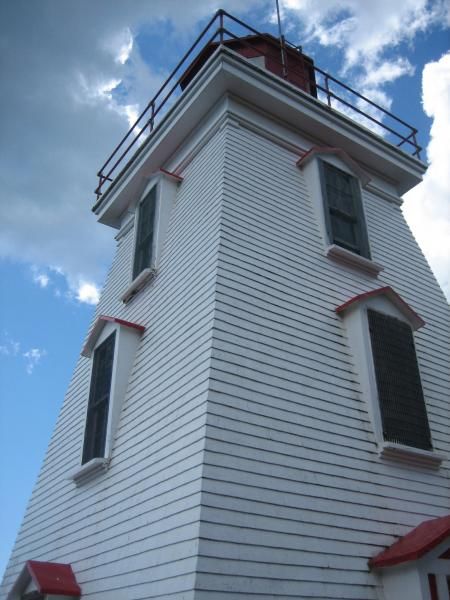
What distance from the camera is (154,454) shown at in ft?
22.2

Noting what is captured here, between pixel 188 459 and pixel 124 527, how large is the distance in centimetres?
140

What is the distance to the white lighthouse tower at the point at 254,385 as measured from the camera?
5.89 m

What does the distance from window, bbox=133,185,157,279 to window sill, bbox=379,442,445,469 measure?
4.49m

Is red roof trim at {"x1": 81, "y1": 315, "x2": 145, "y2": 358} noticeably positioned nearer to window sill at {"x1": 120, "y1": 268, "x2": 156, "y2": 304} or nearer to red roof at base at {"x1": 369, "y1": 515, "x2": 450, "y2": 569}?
window sill at {"x1": 120, "y1": 268, "x2": 156, "y2": 304}

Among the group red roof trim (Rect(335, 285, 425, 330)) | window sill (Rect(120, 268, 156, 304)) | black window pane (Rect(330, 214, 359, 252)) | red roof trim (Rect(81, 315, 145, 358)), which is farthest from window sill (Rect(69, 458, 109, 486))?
black window pane (Rect(330, 214, 359, 252))

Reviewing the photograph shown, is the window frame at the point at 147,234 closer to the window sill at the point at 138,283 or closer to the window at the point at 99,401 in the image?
the window sill at the point at 138,283

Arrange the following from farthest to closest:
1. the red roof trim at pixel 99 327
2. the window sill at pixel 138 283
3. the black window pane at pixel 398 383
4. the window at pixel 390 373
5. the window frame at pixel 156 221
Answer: the window frame at pixel 156 221
the window sill at pixel 138 283
the red roof trim at pixel 99 327
the black window pane at pixel 398 383
the window at pixel 390 373

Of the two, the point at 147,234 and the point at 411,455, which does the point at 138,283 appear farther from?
the point at 411,455

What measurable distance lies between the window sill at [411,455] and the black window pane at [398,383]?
147 millimetres

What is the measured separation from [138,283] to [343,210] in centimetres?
346

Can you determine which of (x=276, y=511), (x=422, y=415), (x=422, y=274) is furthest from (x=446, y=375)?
(x=276, y=511)

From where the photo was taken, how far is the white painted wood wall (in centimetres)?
570

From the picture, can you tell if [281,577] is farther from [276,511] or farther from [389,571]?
[389,571]

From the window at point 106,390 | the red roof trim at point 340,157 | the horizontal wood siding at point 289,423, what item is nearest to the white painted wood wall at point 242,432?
the horizontal wood siding at point 289,423
